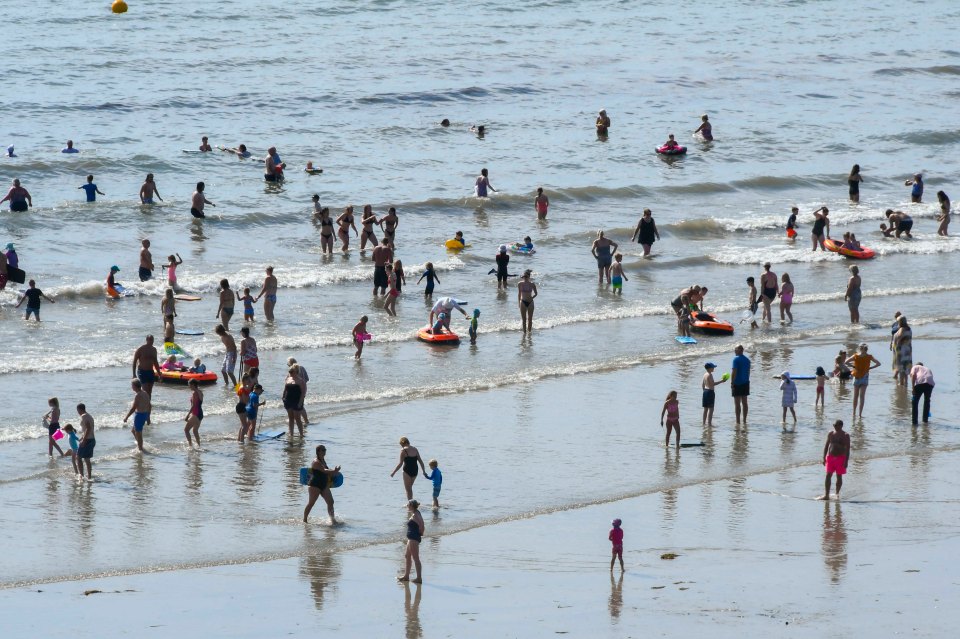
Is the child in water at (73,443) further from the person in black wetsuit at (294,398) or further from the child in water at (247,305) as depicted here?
the child in water at (247,305)

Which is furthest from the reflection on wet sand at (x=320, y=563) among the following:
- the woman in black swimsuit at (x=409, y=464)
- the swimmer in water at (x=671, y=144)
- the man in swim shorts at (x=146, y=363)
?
the swimmer in water at (x=671, y=144)

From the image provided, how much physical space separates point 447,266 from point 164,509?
1580 cm

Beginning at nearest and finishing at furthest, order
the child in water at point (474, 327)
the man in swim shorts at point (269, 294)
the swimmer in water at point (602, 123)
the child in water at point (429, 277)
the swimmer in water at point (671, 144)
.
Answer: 1. the child in water at point (474, 327)
2. the man in swim shorts at point (269, 294)
3. the child in water at point (429, 277)
4. the swimmer in water at point (671, 144)
5. the swimmer in water at point (602, 123)

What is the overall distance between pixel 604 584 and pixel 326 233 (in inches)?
760

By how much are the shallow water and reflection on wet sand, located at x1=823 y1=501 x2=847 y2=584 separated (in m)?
2.07

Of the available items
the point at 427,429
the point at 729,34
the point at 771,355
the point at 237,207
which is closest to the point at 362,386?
the point at 427,429

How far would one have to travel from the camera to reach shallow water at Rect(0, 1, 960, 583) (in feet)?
59.3

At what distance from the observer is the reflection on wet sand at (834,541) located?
46.5ft

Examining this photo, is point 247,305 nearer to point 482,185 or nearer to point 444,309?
point 444,309

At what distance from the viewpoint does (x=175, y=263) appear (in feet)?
93.5

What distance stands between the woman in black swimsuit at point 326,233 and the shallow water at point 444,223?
1.05ft

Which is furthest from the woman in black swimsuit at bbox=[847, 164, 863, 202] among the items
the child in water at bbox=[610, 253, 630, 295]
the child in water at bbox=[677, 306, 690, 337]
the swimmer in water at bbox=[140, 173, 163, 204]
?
the swimmer in water at bbox=[140, 173, 163, 204]

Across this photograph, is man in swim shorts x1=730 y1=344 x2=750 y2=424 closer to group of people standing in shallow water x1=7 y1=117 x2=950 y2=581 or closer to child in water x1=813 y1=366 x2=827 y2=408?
group of people standing in shallow water x1=7 y1=117 x2=950 y2=581

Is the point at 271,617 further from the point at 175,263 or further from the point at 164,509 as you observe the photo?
the point at 175,263
